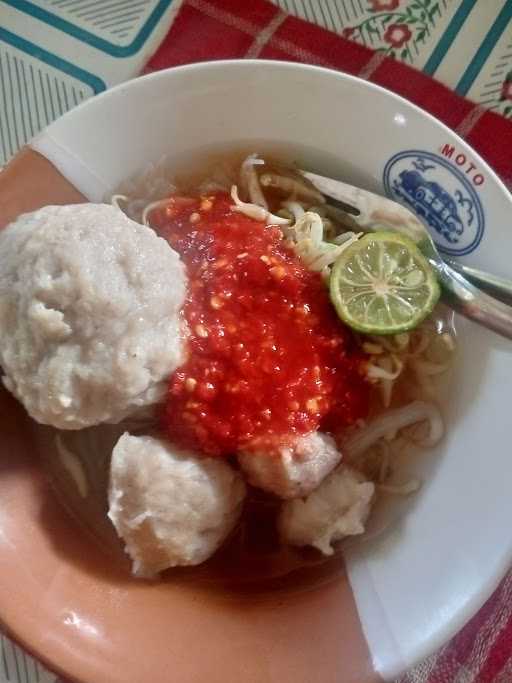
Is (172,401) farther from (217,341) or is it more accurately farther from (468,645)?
(468,645)

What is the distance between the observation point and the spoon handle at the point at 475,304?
155 centimetres

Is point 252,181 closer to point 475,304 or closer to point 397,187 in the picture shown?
point 397,187

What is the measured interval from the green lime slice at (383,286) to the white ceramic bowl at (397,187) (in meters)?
0.09

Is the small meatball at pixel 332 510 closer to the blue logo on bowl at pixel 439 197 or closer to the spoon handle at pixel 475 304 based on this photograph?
the spoon handle at pixel 475 304

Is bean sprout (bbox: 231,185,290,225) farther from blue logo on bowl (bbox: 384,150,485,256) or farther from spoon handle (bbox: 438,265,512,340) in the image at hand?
spoon handle (bbox: 438,265,512,340)

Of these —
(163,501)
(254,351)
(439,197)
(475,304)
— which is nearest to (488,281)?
(475,304)

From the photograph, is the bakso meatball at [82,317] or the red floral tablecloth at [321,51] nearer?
the bakso meatball at [82,317]

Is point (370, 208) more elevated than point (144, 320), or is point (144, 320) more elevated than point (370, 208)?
point (370, 208)

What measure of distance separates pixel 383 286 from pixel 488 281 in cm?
20

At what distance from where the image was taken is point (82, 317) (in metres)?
1.44

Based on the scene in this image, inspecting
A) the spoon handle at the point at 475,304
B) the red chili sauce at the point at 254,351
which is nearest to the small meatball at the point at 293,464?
the red chili sauce at the point at 254,351

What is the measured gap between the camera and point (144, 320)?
57.7 inches

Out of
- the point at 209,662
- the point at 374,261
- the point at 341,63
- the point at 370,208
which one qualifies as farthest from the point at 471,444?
the point at 341,63

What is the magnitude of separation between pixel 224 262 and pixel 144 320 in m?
0.24
